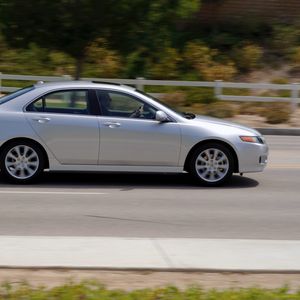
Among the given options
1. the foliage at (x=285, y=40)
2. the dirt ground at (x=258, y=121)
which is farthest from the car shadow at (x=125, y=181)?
the foliage at (x=285, y=40)

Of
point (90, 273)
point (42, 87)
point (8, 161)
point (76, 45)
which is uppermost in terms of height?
point (76, 45)

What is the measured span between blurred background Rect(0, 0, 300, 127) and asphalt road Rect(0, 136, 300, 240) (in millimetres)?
11003

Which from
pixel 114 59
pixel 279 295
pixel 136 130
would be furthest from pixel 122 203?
pixel 114 59

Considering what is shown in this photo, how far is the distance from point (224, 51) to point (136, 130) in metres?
23.4

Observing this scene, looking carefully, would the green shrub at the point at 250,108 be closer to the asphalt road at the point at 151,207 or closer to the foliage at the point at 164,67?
the foliage at the point at 164,67

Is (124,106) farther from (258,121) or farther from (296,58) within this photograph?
(296,58)

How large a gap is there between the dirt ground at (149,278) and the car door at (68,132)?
Result: 465 cm

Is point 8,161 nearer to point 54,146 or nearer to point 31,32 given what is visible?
point 54,146

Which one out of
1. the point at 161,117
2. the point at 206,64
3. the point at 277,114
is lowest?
the point at 161,117

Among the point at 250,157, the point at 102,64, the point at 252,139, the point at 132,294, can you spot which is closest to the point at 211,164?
the point at 250,157

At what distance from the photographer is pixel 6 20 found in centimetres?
2392

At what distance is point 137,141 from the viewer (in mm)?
11242

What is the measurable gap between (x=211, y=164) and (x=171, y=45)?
71.5ft

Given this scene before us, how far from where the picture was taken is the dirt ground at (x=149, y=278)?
20.9 ft
